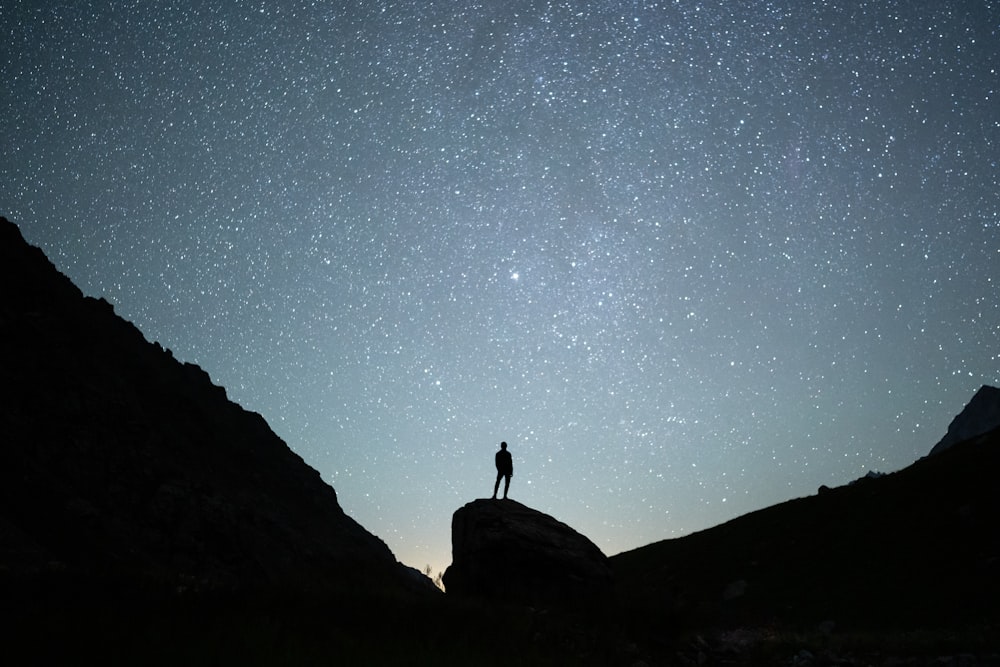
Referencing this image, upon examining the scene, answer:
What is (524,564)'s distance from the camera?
1791 centimetres

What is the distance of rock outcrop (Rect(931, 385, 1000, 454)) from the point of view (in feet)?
421

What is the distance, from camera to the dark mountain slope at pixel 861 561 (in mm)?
24078

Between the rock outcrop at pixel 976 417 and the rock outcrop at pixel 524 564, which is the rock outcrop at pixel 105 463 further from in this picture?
the rock outcrop at pixel 976 417

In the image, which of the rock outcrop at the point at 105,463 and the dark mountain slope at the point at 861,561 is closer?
the dark mountain slope at the point at 861,561

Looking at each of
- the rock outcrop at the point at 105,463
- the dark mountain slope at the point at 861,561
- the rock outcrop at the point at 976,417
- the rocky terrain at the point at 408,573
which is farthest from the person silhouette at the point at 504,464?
the rock outcrop at the point at 976,417

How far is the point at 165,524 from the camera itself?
64062mm

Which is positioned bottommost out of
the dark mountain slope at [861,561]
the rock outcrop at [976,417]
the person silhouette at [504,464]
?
the dark mountain slope at [861,561]

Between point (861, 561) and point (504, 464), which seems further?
point (861, 561)

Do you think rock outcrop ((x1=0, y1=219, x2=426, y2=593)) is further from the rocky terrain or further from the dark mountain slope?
the dark mountain slope

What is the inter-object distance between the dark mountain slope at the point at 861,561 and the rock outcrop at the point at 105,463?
61.9 ft

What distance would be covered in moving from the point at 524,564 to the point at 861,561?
71.7ft

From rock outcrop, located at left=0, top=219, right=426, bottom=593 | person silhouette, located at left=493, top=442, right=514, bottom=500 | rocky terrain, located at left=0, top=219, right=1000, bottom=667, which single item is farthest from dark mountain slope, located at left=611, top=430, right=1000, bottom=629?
rock outcrop, located at left=0, top=219, right=426, bottom=593

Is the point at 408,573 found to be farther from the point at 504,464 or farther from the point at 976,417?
the point at 976,417

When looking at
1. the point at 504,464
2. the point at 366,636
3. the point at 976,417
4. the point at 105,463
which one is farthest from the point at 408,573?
the point at 976,417
